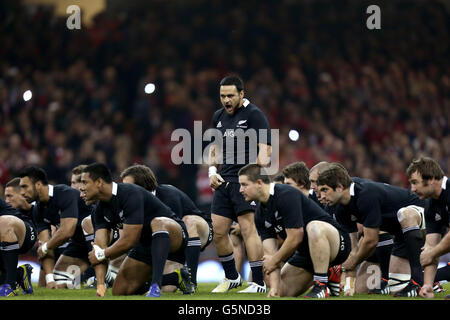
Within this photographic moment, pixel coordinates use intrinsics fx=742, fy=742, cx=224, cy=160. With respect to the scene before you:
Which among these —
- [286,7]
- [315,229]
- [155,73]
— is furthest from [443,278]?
[286,7]

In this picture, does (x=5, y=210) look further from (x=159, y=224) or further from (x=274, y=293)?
(x=274, y=293)

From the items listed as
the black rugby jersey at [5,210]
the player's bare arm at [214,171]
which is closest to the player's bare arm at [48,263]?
the black rugby jersey at [5,210]

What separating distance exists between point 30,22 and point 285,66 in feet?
16.6

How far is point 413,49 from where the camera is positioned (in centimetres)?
1492

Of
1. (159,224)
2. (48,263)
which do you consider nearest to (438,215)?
(159,224)

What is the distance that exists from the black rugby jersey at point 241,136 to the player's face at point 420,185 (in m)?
1.43

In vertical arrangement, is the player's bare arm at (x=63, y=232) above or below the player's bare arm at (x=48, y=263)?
above

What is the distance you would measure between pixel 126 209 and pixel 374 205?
201 centimetres

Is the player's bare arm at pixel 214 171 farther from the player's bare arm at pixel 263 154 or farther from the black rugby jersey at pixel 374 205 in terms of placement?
the black rugby jersey at pixel 374 205

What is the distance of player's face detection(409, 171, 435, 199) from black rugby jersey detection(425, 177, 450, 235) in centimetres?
15

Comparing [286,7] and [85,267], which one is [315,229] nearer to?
[85,267]

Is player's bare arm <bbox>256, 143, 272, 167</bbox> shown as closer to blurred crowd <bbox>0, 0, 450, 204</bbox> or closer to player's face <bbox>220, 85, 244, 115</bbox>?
player's face <bbox>220, 85, 244, 115</bbox>

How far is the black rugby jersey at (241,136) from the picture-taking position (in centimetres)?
670

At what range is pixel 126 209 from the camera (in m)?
6.00
